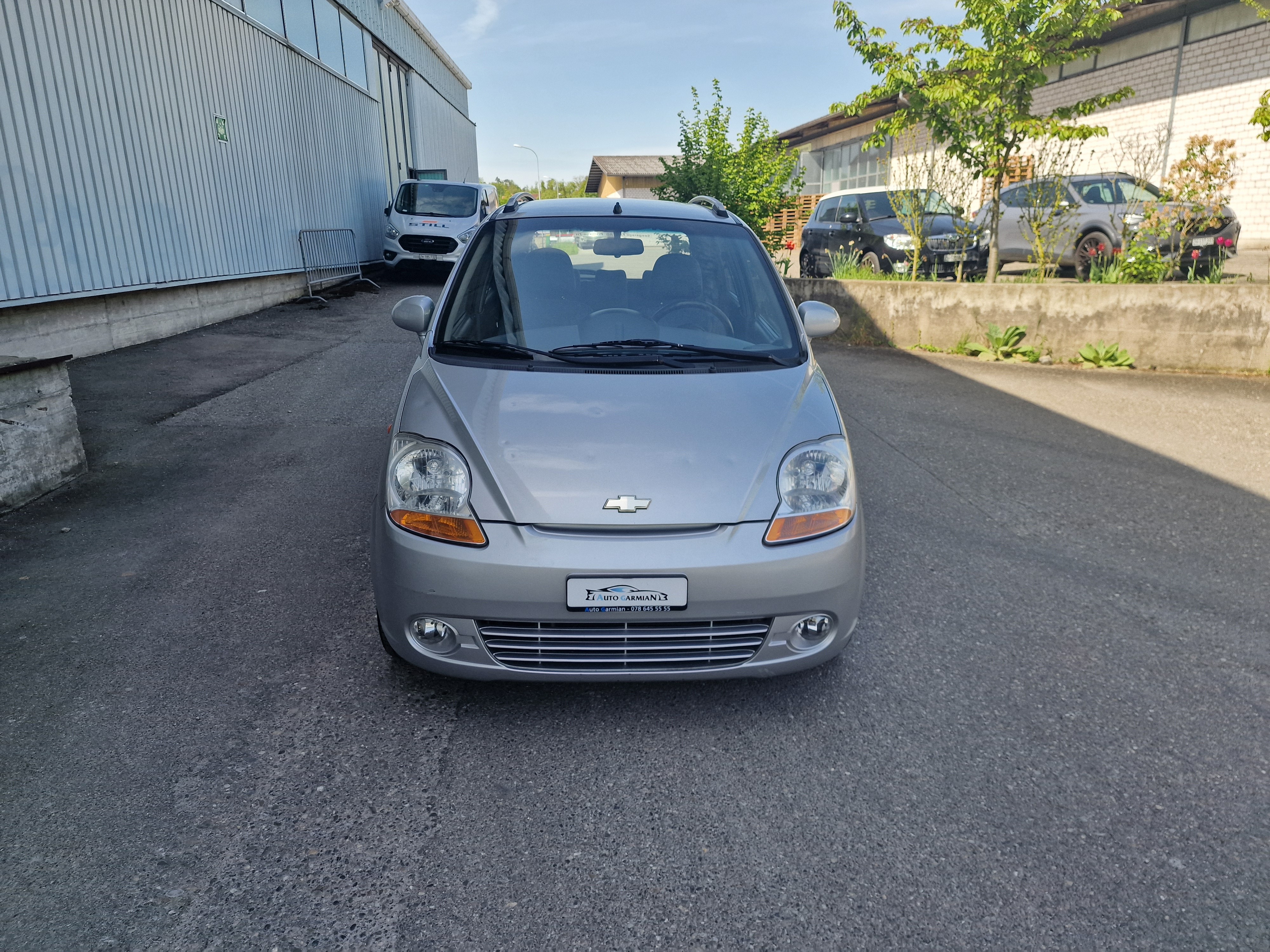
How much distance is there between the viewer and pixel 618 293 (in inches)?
150

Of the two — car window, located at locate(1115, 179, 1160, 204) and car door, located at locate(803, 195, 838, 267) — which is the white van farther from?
car window, located at locate(1115, 179, 1160, 204)

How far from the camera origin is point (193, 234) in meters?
10.8

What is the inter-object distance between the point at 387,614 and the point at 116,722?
97 centimetres

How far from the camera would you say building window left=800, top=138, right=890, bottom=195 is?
1226 inches

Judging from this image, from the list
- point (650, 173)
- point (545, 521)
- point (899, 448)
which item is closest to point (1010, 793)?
point (545, 521)

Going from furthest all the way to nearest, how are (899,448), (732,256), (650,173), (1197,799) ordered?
(650,173) → (899,448) → (732,256) → (1197,799)

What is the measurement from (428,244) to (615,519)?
1548 centimetres

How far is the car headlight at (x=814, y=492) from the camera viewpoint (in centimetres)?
272

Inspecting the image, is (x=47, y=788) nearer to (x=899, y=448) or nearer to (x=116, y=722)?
(x=116, y=722)

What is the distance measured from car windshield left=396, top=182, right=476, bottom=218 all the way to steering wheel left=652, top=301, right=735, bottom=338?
1452 cm

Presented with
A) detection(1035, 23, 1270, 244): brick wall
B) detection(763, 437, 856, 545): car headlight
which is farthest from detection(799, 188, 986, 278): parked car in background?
detection(763, 437, 856, 545): car headlight

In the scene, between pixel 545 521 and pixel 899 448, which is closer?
pixel 545 521

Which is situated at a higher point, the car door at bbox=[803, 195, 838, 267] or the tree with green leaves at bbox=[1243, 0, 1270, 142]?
the tree with green leaves at bbox=[1243, 0, 1270, 142]

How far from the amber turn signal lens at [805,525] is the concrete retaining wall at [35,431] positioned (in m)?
4.46
